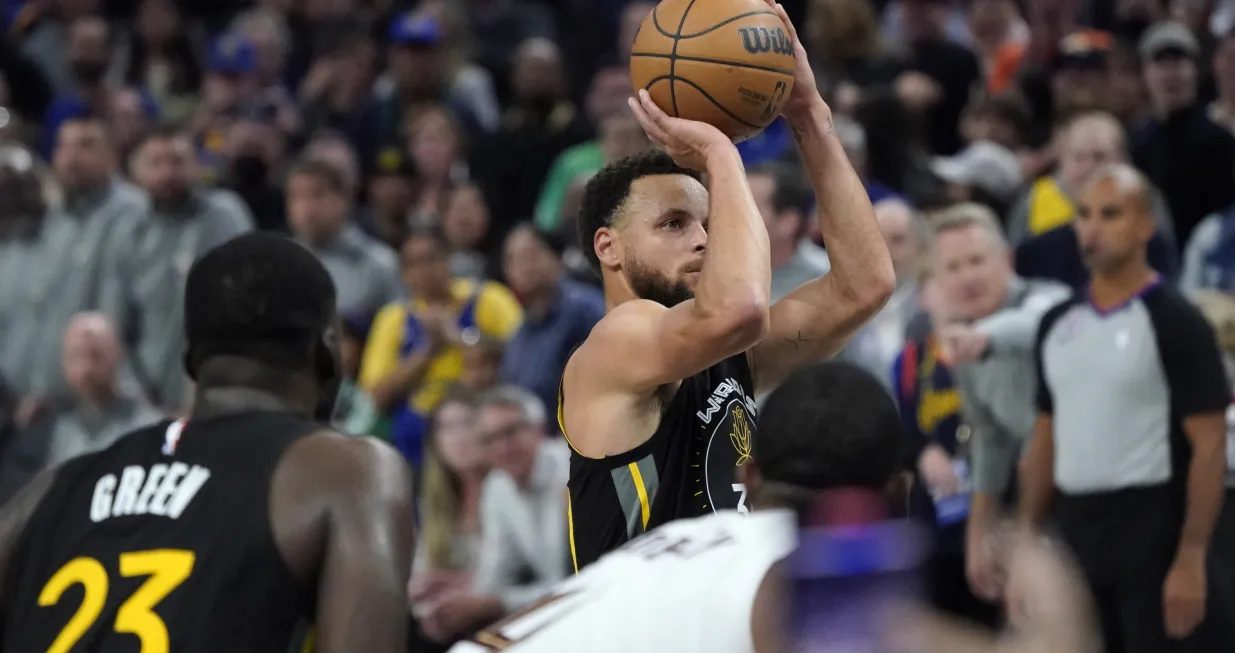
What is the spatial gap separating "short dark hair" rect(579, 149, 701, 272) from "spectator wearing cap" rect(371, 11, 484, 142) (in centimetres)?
783

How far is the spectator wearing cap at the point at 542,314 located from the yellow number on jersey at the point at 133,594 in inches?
221

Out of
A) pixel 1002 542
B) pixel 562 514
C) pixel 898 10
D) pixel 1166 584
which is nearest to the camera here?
pixel 1002 542

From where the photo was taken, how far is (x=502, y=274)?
10852mm

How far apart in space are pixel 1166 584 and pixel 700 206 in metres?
3.30

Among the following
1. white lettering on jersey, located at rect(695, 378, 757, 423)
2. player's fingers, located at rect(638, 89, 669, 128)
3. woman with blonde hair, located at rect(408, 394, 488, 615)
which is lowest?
woman with blonde hair, located at rect(408, 394, 488, 615)

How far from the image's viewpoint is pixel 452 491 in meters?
8.77

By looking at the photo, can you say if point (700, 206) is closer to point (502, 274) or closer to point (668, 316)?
point (668, 316)

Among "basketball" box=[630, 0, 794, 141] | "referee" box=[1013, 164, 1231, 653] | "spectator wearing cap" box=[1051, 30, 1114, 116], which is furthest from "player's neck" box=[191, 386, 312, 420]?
"spectator wearing cap" box=[1051, 30, 1114, 116]

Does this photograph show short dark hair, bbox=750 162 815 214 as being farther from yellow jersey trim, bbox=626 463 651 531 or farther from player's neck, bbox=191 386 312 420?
player's neck, bbox=191 386 312 420

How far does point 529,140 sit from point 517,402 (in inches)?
145

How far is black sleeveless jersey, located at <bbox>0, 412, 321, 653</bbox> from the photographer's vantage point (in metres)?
3.50

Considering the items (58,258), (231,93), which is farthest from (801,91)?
(231,93)

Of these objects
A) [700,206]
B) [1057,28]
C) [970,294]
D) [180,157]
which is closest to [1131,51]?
[1057,28]

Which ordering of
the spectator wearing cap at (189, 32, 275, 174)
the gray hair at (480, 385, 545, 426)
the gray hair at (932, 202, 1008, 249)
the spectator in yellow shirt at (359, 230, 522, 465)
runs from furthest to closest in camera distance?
the spectator wearing cap at (189, 32, 275, 174) < the spectator in yellow shirt at (359, 230, 522, 465) < the gray hair at (480, 385, 545, 426) < the gray hair at (932, 202, 1008, 249)
